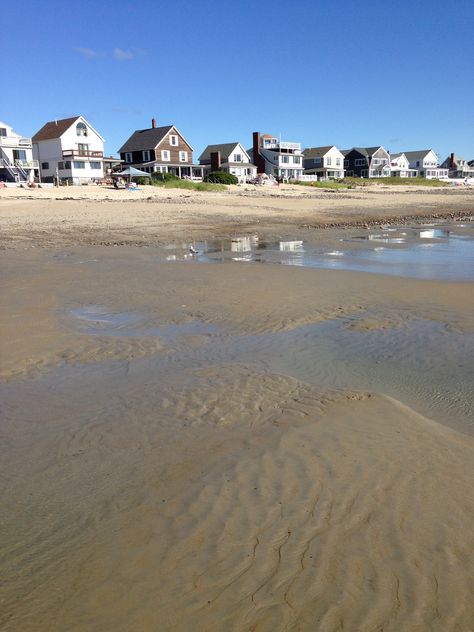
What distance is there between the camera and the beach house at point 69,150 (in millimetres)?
65688

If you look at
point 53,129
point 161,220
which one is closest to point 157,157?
point 53,129

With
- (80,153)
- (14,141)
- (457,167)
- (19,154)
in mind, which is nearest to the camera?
(14,141)

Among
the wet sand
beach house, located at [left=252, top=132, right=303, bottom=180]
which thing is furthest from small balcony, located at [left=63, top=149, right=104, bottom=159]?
beach house, located at [left=252, top=132, right=303, bottom=180]

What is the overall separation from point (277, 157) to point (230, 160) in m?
10.4

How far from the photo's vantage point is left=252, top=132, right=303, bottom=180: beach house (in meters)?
94.2

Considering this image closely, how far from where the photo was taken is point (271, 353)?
720 centimetres

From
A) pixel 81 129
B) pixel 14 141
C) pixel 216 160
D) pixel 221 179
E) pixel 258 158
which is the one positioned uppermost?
pixel 81 129

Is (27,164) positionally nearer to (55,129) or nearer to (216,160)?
(55,129)

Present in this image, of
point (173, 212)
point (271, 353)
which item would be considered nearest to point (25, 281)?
point (271, 353)

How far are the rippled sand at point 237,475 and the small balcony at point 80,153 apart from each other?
62190 millimetres

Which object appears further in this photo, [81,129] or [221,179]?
[81,129]

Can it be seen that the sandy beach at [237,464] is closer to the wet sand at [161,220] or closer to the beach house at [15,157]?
the wet sand at [161,220]

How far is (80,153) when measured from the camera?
66.0 meters

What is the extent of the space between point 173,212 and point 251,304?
62.8 ft
